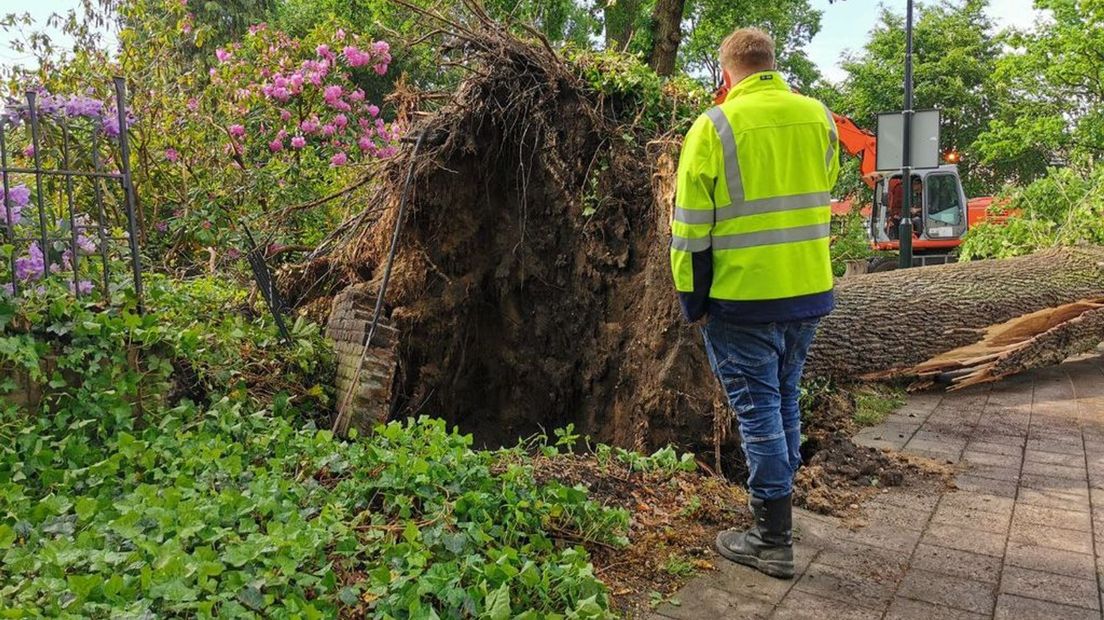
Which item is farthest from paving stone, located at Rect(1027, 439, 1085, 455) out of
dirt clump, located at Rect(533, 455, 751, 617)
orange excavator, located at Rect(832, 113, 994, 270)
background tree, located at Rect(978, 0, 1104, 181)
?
background tree, located at Rect(978, 0, 1104, 181)

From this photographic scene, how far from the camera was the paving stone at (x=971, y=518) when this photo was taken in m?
→ 3.88

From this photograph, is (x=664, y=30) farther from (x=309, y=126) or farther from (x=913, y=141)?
(x=309, y=126)

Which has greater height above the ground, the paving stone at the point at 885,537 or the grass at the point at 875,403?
the grass at the point at 875,403

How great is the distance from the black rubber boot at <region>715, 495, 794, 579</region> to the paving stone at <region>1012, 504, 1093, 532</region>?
1.41m

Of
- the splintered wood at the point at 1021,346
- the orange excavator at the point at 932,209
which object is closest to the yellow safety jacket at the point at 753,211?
the splintered wood at the point at 1021,346

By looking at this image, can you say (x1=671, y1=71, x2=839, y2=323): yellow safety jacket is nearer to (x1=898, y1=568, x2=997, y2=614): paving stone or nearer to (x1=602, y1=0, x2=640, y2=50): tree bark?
(x1=898, y1=568, x2=997, y2=614): paving stone

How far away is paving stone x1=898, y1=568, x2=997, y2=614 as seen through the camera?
304cm

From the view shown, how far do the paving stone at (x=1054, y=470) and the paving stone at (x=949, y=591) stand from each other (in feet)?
6.48

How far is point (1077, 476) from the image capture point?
478cm

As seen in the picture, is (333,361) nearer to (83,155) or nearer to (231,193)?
(83,155)


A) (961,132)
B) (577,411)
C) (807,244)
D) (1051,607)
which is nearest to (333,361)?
(577,411)

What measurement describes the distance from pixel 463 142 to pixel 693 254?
2848 millimetres

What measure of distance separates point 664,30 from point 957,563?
1247 cm

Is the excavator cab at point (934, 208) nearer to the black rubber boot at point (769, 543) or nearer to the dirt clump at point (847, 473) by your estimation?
the dirt clump at point (847, 473)
